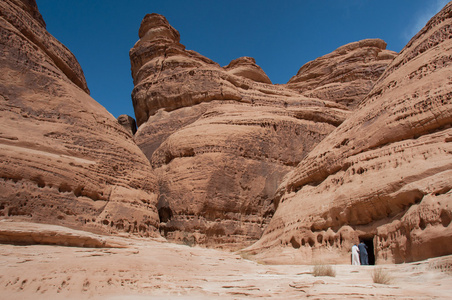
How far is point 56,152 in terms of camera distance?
13.5 meters

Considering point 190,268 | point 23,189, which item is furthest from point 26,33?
point 190,268

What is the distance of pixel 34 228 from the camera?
9.57 metres

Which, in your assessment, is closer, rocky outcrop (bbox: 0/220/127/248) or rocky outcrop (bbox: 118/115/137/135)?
rocky outcrop (bbox: 0/220/127/248)

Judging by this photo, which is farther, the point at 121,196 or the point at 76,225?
the point at 121,196

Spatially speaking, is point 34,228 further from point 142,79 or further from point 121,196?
point 142,79

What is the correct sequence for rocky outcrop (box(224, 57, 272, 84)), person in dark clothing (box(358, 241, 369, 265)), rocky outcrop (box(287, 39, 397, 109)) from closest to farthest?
person in dark clothing (box(358, 241, 369, 265)), rocky outcrop (box(287, 39, 397, 109)), rocky outcrop (box(224, 57, 272, 84))

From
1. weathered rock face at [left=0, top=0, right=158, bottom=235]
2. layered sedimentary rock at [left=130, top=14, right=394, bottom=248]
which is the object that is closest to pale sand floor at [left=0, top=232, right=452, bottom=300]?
weathered rock face at [left=0, top=0, right=158, bottom=235]

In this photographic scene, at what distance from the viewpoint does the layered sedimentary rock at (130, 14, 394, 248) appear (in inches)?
664

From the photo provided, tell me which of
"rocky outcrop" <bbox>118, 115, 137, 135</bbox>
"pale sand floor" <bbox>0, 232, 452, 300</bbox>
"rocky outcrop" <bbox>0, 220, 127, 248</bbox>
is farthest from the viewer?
"rocky outcrop" <bbox>118, 115, 137, 135</bbox>

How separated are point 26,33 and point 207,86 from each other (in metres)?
11.3

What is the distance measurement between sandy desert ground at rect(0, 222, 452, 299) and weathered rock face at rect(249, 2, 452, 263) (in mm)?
1574

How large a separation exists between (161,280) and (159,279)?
0.26 feet

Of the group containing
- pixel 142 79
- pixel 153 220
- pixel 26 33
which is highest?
pixel 142 79

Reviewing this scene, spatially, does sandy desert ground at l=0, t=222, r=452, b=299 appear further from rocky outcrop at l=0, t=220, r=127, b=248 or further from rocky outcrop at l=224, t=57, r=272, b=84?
rocky outcrop at l=224, t=57, r=272, b=84
